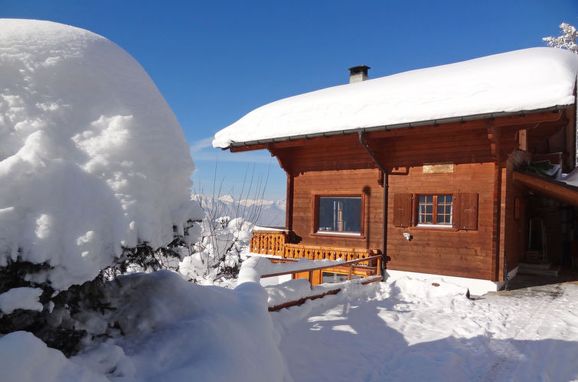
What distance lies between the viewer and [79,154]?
90.0 inches

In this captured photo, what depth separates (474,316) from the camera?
21.6 ft

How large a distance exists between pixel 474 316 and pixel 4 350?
6.64m

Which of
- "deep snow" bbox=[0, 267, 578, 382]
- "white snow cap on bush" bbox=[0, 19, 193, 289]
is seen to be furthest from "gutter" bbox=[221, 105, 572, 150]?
"white snow cap on bush" bbox=[0, 19, 193, 289]

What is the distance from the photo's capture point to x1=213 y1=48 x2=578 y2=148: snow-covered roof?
25.6 feet

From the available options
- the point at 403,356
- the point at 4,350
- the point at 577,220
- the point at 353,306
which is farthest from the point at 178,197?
the point at 577,220

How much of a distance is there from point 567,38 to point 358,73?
17.8 metres

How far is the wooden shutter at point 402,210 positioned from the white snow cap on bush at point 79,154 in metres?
7.86

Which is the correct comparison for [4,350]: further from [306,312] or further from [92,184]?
[306,312]

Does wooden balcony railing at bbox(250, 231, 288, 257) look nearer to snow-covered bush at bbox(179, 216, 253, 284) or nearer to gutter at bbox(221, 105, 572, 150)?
snow-covered bush at bbox(179, 216, 253, 284)

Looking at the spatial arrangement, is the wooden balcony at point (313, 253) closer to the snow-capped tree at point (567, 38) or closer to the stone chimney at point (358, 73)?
the stone chimney at point (358, 73)

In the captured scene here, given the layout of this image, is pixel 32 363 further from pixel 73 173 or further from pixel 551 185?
pixel 551 185

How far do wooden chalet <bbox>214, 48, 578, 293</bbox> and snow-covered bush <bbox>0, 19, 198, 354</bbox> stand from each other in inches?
284

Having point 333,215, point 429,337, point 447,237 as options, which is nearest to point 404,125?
point 447,237

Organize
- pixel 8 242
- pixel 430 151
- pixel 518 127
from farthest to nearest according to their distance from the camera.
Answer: pixel 430 151, pixel 518 127, pixel 8 242
